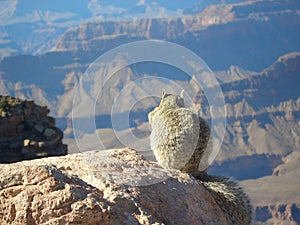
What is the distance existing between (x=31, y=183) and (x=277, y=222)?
10680 centimetres

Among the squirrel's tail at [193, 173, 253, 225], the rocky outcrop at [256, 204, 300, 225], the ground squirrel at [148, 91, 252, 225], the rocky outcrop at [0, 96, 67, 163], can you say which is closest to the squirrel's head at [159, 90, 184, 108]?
the ground squirrel at [148, 91, 252, 225]

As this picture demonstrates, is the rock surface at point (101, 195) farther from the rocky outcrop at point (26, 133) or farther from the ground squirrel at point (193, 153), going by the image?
the rocky outcrop at point (26, 133)

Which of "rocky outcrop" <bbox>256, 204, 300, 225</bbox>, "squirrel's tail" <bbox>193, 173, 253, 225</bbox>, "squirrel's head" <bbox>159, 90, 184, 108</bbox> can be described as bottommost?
"rocky outcrop" <bbox>256, 204, 300, 225</bbox>

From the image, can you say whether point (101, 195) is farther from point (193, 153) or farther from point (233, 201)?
point (193, 153)

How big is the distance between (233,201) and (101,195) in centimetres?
259

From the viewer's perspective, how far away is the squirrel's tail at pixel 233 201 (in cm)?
717

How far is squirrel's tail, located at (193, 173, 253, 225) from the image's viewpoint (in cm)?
717

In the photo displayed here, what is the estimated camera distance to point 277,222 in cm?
10500

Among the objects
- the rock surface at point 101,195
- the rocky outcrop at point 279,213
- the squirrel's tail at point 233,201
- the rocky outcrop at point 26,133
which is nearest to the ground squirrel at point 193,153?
the squirrel's tail at point 233,201

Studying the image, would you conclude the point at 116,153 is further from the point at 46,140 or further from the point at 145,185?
the point at 46,140

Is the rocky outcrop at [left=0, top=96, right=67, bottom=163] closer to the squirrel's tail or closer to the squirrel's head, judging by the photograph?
the squirrel's head

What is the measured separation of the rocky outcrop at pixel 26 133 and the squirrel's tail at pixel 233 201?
25357 mm

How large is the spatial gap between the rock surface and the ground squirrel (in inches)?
22.5

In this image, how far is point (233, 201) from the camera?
7.28 m
